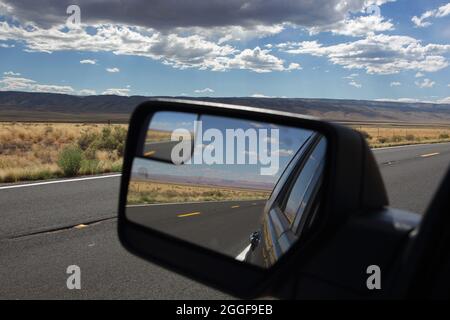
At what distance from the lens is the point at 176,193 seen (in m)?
2.84

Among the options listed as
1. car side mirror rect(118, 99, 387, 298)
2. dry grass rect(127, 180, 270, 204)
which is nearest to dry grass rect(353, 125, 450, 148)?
dry grass rect(127, 180, 270, 204)

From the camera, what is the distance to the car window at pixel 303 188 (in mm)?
2570

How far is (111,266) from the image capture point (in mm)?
5777

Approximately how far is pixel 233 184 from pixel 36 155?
26.2 m

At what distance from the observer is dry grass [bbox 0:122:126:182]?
14984mm

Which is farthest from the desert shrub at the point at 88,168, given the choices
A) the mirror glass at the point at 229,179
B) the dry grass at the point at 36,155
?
the mirror glass at the point at 229,179

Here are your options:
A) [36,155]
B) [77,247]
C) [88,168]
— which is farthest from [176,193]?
[36,155]

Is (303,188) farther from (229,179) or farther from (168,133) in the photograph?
(168,133)

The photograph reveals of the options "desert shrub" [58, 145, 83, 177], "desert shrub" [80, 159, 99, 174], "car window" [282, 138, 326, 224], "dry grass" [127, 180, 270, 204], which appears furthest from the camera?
"desert shrub" [80, 159, 99, 174]

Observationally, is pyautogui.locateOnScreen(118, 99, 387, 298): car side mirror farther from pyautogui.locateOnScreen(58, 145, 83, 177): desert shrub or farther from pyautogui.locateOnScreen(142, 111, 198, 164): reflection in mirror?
pyautogui.locateOnScreen(58, 145, 83, 177): desert shrub

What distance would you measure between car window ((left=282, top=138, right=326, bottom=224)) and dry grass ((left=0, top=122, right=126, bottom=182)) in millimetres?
12694

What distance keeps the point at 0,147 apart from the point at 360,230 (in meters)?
37.5
